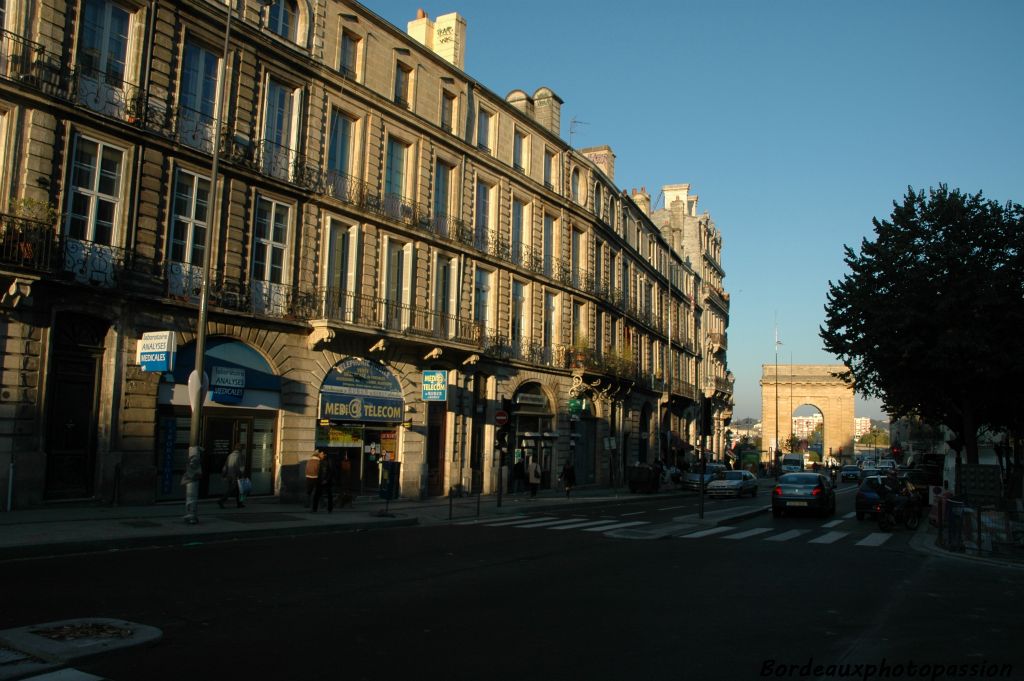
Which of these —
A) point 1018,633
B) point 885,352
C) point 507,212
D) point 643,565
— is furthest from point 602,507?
point 1018,633

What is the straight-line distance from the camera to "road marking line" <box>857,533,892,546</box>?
18.1 m

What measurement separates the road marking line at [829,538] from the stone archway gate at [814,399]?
7389 centimetres

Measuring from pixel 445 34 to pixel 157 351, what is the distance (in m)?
19.6

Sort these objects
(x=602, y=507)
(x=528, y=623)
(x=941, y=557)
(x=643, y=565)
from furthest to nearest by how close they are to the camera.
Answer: (x=602, y=507) < (x=941, y=557) < (x=643, y=565) < (x=528, y=623)

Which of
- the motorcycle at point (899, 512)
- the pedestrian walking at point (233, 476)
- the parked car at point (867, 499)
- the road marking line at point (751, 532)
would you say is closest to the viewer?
the road marking line at point (751, 532)

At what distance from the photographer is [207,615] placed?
823 cm

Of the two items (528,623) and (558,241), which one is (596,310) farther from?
(528,623)

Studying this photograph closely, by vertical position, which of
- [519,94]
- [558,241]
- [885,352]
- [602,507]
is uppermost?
[519,94]

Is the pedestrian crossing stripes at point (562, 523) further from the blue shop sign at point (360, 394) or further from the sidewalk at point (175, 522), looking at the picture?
the blue shop sign at point (360, 394)

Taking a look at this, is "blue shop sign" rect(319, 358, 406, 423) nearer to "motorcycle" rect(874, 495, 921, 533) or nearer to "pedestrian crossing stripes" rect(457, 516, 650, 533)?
"pedestrian crossing stripes" rect(457, 516, 650, 533)

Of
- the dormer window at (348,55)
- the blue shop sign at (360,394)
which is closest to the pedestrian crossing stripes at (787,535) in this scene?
the blue shop sign at (360,394)

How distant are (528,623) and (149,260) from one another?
15617 millimetres

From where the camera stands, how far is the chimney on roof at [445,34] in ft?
106

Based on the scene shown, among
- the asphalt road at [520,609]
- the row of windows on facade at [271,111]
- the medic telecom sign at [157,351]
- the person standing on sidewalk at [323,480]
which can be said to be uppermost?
the row of windows on facade at [271,111]
